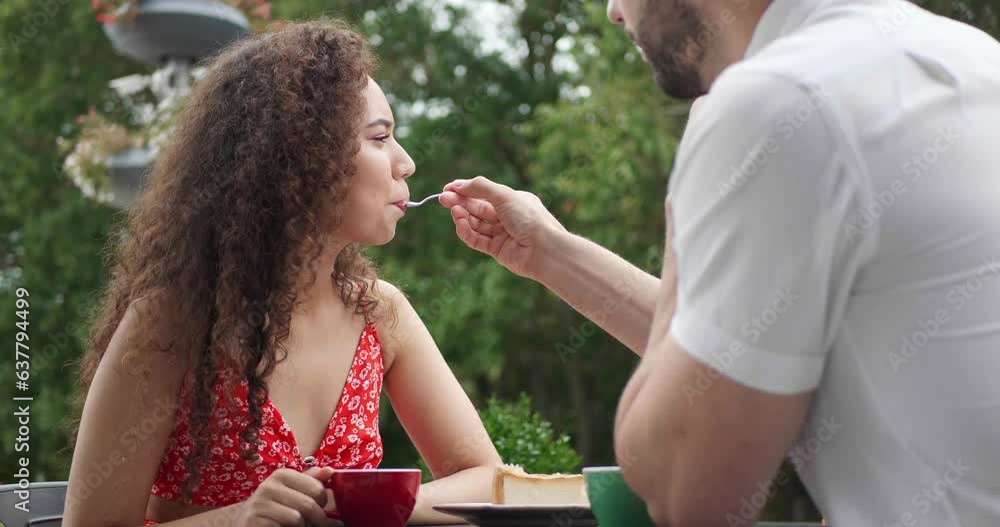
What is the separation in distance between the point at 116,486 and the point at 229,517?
309 mm

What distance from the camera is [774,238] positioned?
1036 mm

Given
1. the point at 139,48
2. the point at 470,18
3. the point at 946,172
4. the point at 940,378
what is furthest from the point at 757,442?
the point at 470,18

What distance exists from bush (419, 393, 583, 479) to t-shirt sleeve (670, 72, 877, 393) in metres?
Result: 1.89

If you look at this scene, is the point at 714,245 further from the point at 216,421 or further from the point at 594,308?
the point at 216,421

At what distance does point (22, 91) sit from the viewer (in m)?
11.6

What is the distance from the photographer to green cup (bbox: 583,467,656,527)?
127 centimetres

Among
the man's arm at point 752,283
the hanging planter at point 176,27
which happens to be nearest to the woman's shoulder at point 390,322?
the man's arm at point 752,283

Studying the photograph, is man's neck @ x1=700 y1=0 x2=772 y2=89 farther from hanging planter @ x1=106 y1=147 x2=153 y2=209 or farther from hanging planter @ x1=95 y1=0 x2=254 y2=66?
hanging planter @ x1=106 y1=147 x2=153 y2=209

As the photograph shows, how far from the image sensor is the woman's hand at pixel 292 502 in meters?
1.58

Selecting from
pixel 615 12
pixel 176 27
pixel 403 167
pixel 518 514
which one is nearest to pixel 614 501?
pixel 518 514

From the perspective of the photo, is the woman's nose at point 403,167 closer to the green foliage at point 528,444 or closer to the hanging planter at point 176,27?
the green foliage at point 528,444

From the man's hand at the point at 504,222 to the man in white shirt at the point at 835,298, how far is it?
3.21 feet

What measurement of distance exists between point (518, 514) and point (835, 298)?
0.65m

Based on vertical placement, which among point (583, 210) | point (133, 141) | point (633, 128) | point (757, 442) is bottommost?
point (583, 210)
